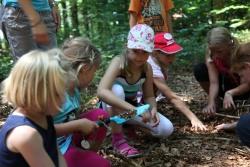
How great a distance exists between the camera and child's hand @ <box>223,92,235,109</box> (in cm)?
356

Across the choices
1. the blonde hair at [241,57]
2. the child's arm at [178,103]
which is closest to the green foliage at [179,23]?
the child's arm at [178,103]

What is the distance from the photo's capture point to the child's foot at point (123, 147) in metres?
2.92

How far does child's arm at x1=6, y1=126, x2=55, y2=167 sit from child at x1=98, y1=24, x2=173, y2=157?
45.0 inches

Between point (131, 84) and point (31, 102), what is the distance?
5.02ft

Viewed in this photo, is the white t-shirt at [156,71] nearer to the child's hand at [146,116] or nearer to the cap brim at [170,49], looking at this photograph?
the cap brim at [170,49]

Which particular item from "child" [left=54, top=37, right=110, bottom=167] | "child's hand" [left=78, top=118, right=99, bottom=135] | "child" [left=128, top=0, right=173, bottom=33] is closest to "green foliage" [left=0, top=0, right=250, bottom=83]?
"child" [left=128, top=0, right=173, bottom=33]

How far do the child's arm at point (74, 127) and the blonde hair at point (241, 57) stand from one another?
1.19 meters

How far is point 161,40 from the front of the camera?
3510mm

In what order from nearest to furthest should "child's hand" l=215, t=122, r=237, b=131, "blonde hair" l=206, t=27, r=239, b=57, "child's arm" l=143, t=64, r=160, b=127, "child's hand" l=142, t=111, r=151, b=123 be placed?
"child's hand" l=142, t=111, r=151, b=123 < "child's arm" l=143, t=64, r=160, b=127 < "child's hand" l=215, t=122, r=237, b=131 < "blonde hair" l=206, t=27, r=239, b=57

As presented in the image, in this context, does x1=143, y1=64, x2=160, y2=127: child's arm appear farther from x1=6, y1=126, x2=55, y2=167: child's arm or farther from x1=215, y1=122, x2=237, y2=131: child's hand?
x1=6, y1=126, x2=55, y2=167: child's arm

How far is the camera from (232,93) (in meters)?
3.62

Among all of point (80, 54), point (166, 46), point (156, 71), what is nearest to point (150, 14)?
point (166, 46)

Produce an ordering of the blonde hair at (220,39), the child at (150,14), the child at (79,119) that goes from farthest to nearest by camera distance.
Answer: the child at (150,14) < the blonde hair at (220,39) < the child at (79,119)

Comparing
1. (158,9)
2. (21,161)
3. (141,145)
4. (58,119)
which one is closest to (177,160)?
(141,145)
